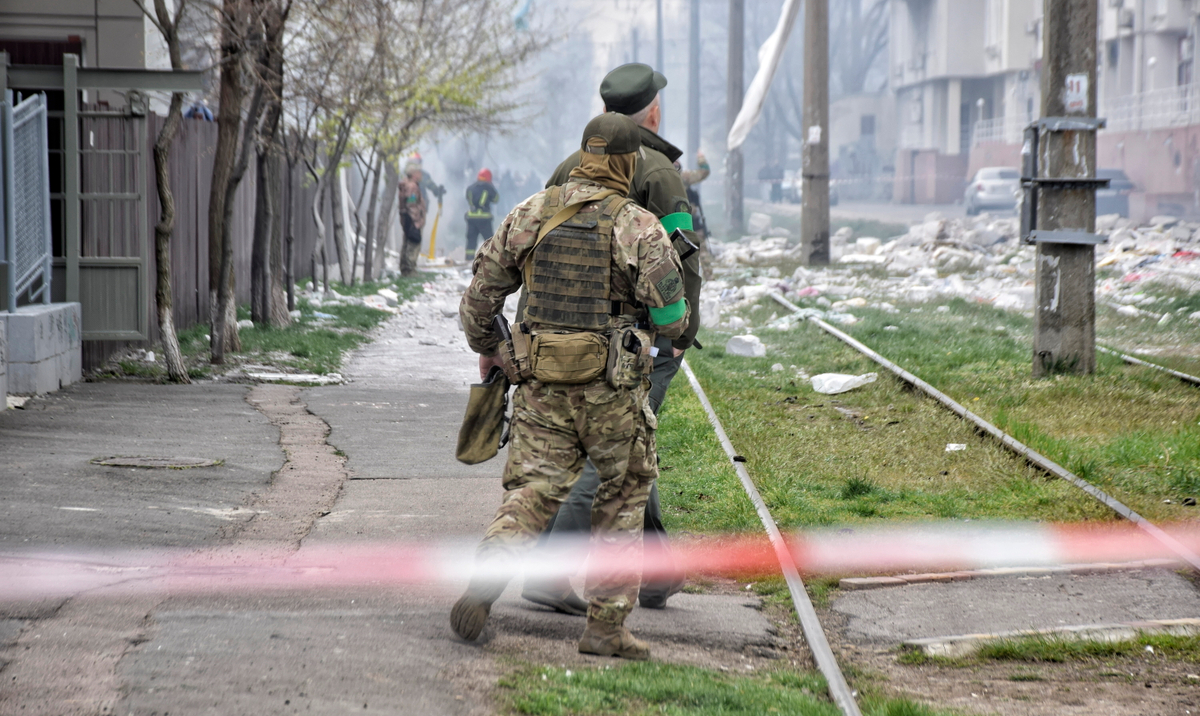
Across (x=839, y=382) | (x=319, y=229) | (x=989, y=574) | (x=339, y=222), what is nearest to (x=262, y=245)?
(x=319, y=229)

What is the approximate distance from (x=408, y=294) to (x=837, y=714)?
676 inches

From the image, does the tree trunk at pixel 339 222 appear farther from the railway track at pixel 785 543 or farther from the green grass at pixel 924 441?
the railway track at pixel 785 543

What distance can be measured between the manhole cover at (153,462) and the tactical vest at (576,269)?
12.3ft

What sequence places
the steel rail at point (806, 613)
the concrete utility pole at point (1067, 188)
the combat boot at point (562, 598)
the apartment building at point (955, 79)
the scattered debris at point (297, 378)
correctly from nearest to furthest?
the steel rail at point (806, 613)
the combat boot at point (562, 598)
the concrete utility pole at point (1067, 188)
the scattered debris at point (297, 378)
the apartment building at point (955, 79)

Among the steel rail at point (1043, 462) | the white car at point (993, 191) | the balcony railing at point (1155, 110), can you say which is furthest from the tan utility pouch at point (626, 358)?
the white car at point (993, 191)

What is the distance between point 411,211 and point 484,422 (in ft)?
62.7

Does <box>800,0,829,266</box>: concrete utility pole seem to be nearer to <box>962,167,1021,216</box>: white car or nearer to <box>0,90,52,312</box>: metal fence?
Answer: <box>0,90,52,312</box>: metal fence

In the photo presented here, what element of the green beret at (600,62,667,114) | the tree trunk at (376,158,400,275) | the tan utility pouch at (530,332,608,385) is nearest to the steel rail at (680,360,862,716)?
the tan utility pouch at (530,332,608,385)

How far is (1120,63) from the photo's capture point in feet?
138

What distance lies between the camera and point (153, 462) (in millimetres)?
7180

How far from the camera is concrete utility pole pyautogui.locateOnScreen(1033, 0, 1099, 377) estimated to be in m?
9.46

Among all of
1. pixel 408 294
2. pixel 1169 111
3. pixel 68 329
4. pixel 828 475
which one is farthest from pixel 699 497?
pixel 1169 111

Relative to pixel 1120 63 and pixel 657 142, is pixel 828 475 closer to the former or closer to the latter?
pixel 657 142

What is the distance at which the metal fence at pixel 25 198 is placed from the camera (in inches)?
→ 357
